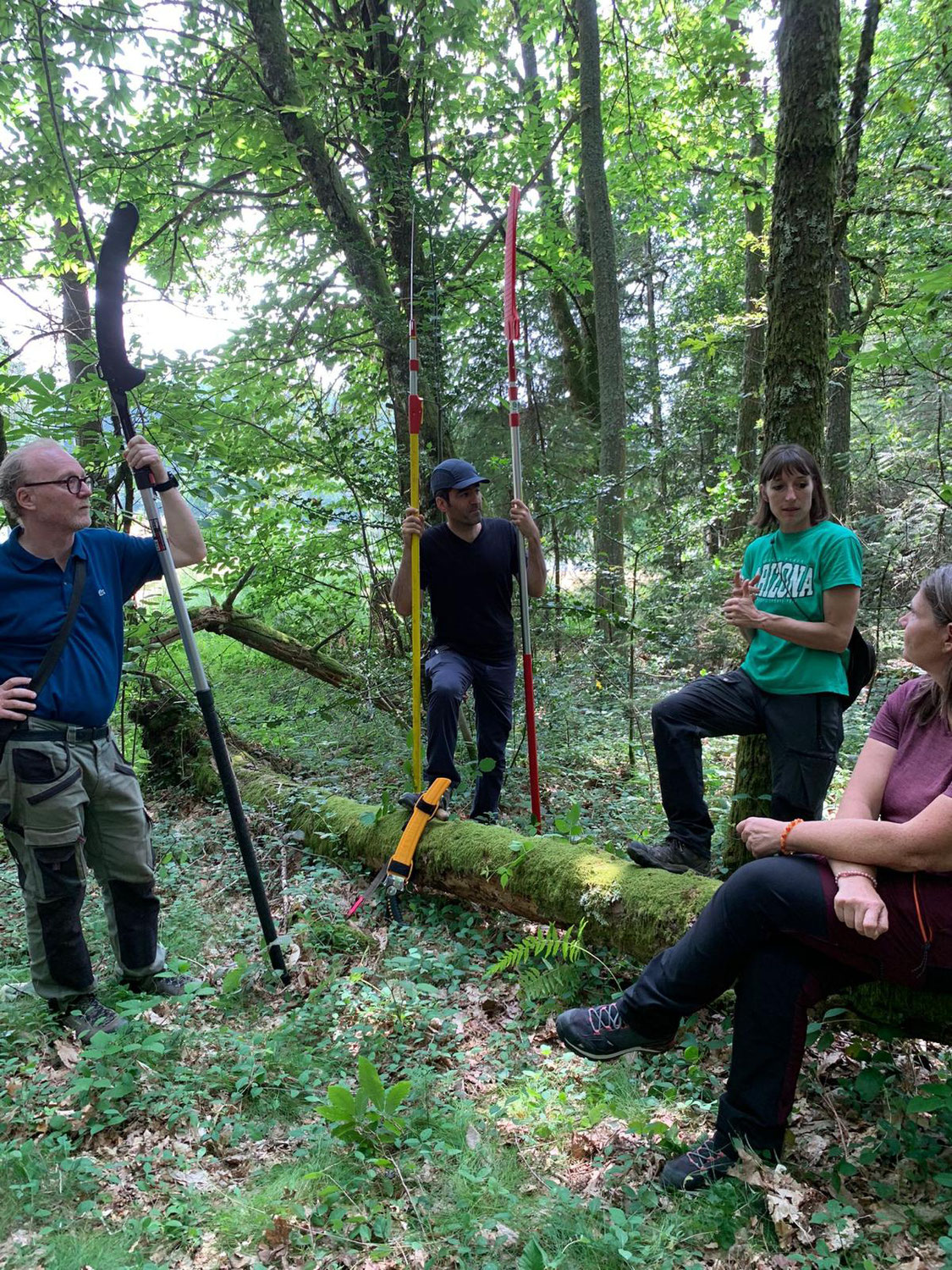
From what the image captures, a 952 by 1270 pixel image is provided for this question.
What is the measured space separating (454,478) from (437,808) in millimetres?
1960

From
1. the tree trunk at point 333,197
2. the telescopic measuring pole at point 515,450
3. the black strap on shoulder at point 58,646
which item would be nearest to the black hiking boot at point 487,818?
the telescopic measuring pole at point 515,450

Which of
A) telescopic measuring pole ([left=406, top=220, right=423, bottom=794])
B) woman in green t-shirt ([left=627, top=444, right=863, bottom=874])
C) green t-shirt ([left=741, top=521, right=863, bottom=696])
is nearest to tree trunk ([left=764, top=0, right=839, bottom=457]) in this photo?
woman in green t-shirt ([left=627, top=444, right=863, bottom=874])

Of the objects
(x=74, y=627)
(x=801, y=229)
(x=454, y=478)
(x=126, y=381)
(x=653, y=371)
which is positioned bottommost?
(x=74, y=627)

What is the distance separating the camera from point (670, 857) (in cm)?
337

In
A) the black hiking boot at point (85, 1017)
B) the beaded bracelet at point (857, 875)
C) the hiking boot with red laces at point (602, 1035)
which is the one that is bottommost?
the black hiking boot at point (85, 1017)

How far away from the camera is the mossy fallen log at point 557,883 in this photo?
2.43 m

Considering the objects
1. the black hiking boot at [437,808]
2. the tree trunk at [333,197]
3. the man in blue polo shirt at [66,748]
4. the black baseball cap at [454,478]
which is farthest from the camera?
the tree trunk at [333,197]

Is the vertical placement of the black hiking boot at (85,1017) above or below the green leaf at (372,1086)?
below

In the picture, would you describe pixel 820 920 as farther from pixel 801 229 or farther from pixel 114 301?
pixel 114 301

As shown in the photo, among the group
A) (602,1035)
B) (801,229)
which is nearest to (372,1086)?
(602,1035)

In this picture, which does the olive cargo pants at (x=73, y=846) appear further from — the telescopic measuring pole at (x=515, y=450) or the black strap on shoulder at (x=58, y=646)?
the telescopic measuring pole at (x=515, y=450)

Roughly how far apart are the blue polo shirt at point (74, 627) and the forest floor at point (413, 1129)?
1239 millimetres

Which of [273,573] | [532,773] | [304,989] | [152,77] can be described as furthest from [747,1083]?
[152,77]

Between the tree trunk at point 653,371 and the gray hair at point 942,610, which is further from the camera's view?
the tree trunk at point 653,371
